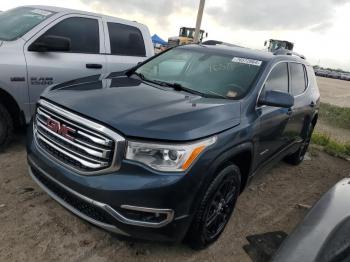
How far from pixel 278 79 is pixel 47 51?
9.55 ft

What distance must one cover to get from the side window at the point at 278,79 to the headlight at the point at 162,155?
1.46 meters

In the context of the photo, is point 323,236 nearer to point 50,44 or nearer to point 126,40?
point 50,44

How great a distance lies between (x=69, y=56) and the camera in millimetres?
4648

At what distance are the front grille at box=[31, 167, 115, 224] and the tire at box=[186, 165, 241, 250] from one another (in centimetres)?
69

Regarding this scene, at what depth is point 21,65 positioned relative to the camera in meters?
4.11

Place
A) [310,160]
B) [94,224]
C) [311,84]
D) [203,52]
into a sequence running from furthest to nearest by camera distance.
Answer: [310,160]
[311,84]
[203,52]
[94,224]

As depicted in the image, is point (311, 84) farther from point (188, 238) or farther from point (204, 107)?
point (188, 238)

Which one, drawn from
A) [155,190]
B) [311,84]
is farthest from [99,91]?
[311,84]

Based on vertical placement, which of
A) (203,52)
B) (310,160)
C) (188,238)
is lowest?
(310,160)

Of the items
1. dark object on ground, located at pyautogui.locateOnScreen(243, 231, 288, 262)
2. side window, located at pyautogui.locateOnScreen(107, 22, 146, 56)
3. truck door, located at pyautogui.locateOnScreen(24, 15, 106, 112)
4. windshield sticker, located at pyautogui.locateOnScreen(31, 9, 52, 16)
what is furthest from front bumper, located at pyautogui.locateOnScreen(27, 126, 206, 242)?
side window, located at pyautogui.locateOnScreen(107, 22, 146, 56)

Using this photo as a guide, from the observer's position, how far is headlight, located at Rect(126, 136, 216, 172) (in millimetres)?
2344

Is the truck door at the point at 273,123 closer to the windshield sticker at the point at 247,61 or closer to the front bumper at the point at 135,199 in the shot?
the windshield sticker at the point at 247,61

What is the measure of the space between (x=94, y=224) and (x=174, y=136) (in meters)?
0.86

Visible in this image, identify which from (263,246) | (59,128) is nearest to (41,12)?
(59,128)
